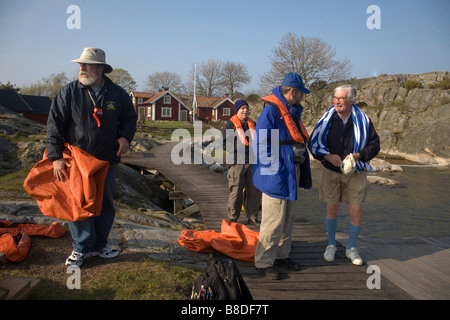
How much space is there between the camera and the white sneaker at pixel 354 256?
3.77 metres

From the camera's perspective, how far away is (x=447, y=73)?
3306 centimetres

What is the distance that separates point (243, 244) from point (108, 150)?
6.32ft

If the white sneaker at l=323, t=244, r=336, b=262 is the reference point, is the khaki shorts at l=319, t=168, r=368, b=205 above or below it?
above

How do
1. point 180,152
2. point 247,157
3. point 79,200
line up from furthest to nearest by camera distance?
point 180,152 → point 247,157 → point 79,200

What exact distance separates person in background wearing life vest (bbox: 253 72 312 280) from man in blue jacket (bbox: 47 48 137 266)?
144 centimetres

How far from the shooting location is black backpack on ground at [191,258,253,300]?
255 centimetres

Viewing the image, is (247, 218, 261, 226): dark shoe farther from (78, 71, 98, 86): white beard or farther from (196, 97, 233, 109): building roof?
(196, 97, 233, 109): building roof

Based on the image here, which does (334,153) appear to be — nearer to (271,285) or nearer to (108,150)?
(271,285)

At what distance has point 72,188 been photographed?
9.91 feet

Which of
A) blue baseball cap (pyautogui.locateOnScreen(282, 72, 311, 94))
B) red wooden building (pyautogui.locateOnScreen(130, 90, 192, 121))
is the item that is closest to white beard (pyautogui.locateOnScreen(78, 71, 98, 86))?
blue baseball cap (pyautogui.locateOnScreen(282, 72, 311, 94))

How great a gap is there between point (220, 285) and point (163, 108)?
44.5 m

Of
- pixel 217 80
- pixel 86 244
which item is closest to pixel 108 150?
pixel 86 244

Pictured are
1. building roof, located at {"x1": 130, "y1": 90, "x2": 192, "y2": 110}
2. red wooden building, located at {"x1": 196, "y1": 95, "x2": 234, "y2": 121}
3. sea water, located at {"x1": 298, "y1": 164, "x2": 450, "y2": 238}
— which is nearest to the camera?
sea water, located at {"x1": 298, "y1": 164, "x2": 450, "y2": 238}

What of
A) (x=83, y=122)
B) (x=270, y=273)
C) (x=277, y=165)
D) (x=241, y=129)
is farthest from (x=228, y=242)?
(x=83, y=122)
